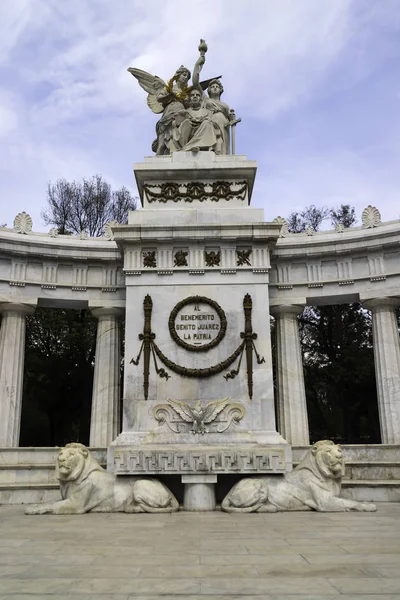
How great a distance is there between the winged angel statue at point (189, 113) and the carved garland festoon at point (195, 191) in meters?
1.76

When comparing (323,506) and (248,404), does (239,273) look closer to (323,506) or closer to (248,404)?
(248,404)

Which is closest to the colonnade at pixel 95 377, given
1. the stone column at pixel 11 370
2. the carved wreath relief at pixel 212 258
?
the stone column at pixel 11 370

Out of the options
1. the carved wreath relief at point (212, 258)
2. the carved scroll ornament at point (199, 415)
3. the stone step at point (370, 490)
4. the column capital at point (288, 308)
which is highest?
the carved wreath relief at point (212, 258)

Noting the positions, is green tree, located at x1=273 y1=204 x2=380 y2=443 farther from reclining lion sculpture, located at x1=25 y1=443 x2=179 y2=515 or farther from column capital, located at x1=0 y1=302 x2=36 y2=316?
reclining lion sculpture, located at x1=25 y1=443 x2=179 y2=515

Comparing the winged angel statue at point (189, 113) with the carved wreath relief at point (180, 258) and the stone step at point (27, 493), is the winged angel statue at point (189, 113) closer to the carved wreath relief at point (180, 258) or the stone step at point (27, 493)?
the carved wreath relief at point (180, 258)

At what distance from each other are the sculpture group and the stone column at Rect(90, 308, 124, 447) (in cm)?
737

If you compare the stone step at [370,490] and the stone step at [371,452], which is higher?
the stone step at [371,452]

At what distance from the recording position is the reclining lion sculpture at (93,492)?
1388 centimetres

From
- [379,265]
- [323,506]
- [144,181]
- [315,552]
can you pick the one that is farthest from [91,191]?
[315,552]

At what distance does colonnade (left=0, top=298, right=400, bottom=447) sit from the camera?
21758 millimetres

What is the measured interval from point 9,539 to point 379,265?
1841 centimetres

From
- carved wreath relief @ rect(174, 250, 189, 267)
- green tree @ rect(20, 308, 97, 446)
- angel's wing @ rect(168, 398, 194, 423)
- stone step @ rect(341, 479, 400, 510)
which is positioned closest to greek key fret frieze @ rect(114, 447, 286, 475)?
angel's wing @ rect(168, 398, 194, 423)

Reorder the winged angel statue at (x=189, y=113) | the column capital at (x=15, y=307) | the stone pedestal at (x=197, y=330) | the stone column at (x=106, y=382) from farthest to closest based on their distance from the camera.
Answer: the column capital at (x=15, y=307) → the stone column at (x=106, y=382) → the winged angel statue at (x=189, y=113) → the stone pedestal at (x=197, y=330)

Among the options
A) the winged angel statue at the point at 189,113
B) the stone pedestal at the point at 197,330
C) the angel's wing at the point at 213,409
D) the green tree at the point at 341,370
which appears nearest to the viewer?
the stone pedestal at the point at 197,330
